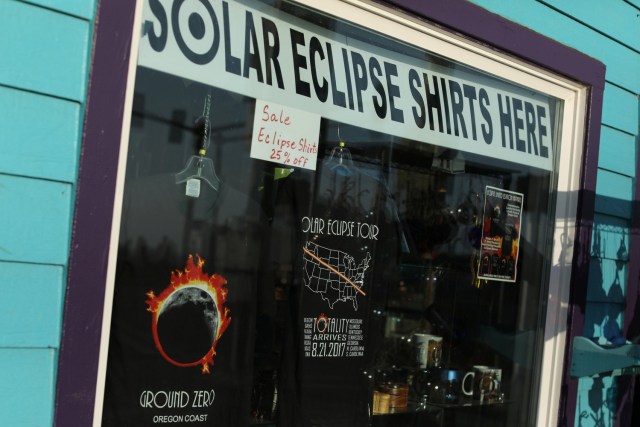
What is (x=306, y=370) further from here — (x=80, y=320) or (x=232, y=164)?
(x=80, y=320)

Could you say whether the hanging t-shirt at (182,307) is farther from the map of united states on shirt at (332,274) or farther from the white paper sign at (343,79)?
the white paper sign at (343,79)

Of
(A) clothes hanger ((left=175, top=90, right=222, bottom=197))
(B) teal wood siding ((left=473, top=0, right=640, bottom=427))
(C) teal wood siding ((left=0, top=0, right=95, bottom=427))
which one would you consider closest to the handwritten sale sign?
(A) clothes hanger ((left=175, top=90, right=222, bottom=197))

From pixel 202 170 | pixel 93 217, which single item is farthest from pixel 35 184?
pixel 202 170

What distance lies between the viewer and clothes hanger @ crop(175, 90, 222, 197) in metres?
2.88

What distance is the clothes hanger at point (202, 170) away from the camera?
2.88m

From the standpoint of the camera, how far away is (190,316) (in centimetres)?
289

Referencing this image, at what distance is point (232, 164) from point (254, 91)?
28 cm

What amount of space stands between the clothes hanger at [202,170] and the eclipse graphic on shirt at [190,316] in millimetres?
255

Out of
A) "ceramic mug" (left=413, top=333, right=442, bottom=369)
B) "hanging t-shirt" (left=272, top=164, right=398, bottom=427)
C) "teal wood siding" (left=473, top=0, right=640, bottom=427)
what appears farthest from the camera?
"teal wood siding" (left=473, top=0, right=640, bottom=427)

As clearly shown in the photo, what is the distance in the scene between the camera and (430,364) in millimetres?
3961

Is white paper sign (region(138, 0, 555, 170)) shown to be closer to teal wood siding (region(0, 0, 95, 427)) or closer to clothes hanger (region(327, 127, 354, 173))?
clothes hanger (region(327, 127, 354, 173))

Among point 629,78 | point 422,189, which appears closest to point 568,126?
point 629,78

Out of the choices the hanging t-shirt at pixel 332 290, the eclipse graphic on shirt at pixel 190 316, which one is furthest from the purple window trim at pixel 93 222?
the hanging t-shirt at pixel 332 290

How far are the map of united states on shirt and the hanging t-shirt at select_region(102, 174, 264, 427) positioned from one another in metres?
0.26
